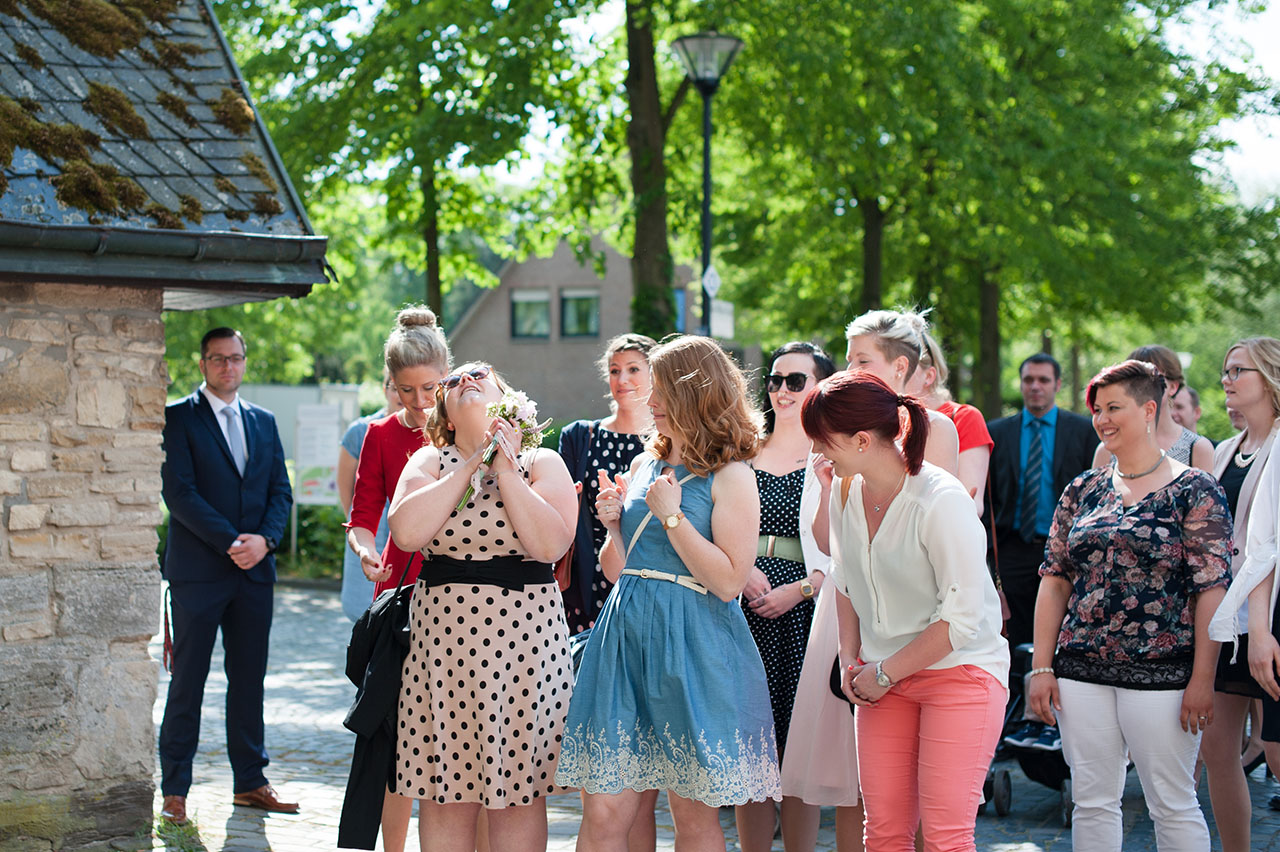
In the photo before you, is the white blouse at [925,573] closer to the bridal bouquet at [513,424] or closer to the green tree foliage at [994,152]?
the bridal bouquet at [513,424]

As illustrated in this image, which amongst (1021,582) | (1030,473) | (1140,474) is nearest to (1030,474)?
(1030,473)

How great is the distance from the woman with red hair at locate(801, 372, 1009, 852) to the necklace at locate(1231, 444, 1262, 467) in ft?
6.96

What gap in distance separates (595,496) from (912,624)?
6.52 feet

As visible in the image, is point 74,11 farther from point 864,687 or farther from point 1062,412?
point 1062,412

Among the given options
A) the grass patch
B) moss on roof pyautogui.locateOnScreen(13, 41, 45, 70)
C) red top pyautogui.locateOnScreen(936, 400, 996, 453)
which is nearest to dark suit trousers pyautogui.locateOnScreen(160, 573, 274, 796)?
the grass patch

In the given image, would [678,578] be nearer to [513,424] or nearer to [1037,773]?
[513,424]

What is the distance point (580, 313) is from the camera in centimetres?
4059

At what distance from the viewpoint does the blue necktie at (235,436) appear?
664 centimetres

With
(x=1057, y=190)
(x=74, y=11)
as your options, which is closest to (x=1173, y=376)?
(x=74, y=11)

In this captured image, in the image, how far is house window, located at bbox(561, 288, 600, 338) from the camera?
40.3m

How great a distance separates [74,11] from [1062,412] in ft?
19.8

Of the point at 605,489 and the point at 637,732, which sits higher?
the point at 605,489

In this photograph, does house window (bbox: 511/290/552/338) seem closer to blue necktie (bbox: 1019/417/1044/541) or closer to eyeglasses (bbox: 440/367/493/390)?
blue necktie (bbox: 1019/417/1044/541)

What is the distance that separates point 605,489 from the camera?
Answer: 418 centimetres
